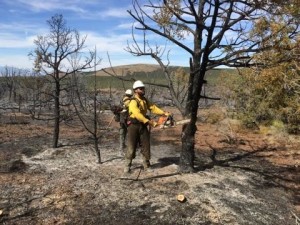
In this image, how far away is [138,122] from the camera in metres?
9.22

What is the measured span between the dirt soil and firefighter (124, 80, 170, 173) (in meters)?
0.52

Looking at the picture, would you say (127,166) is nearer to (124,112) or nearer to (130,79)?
(124,112)

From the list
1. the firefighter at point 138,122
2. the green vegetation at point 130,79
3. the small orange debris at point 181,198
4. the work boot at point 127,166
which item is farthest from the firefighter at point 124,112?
the small orange debris at point 181,198

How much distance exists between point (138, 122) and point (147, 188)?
164 centimetres

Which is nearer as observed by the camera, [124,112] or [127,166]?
[127,166]

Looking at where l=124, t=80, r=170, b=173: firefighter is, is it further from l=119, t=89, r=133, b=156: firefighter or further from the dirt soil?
l=119, t=89, r=133, b=156: firefighter

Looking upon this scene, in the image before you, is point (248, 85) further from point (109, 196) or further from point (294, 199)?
point (109, 196)

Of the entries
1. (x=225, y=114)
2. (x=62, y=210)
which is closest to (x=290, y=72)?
(x=225, y=114)

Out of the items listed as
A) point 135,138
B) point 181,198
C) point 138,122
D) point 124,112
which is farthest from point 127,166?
point 181,198

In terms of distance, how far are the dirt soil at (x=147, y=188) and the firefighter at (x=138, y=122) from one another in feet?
1.71

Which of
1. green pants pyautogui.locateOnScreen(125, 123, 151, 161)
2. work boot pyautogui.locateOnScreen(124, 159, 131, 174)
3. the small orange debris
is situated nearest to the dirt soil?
the small orange debris

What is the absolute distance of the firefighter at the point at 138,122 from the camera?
897cm

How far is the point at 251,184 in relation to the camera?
918 cm

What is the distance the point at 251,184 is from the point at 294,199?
102cm
